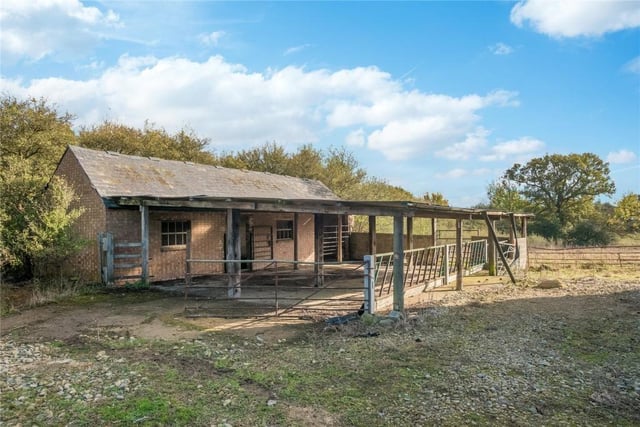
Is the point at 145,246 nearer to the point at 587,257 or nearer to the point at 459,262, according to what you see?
the point at 459,262

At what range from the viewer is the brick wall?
39.9 ft

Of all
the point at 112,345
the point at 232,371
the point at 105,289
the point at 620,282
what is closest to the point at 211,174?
the point at 105,289

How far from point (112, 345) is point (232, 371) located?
96.6 inches

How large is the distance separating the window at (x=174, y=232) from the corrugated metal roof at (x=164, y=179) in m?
0.96

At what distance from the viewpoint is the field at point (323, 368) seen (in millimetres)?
4332

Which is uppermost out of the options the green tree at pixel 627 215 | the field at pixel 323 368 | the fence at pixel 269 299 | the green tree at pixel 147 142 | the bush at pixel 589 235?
the green tree at pixel 147 142

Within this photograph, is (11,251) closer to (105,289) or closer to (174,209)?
(105,289)

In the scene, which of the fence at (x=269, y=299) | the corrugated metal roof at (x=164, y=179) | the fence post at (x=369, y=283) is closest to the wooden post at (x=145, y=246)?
the corrugated metal roof at (x=164, y=179)

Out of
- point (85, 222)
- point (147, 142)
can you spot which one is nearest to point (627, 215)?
point (85, 222)

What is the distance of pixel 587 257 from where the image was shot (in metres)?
18.2

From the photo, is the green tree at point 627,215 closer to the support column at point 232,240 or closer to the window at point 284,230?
the window at point 284,230

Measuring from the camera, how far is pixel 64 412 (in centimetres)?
435

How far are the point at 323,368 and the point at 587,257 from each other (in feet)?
56.5

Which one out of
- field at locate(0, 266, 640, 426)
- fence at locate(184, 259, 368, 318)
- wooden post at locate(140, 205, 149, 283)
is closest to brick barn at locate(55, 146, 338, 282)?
wooden post at locate(140, 205, 149, 283)
